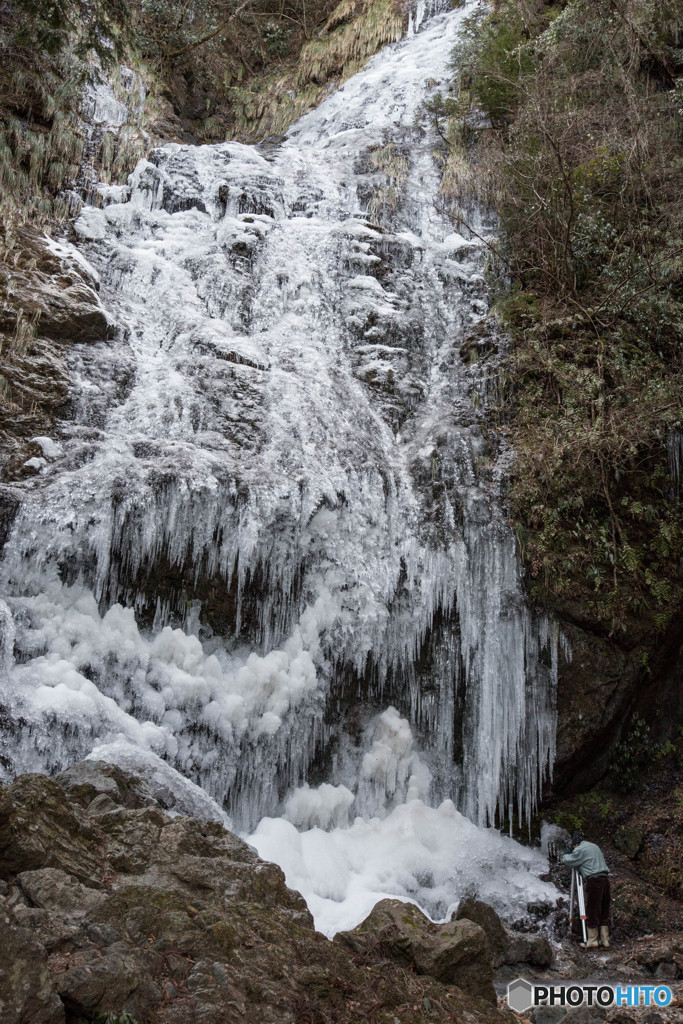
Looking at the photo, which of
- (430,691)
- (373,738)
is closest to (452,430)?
(430,691)

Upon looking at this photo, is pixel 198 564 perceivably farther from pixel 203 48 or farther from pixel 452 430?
pixel 203 48

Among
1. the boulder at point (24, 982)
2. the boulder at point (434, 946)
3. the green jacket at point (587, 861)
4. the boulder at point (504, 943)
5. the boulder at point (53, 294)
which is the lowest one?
the boulder at point (504, 943)

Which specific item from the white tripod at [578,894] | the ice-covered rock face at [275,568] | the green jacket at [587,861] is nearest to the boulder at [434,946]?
the green jacket at [587,861]

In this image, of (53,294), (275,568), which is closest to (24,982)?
(275,568)

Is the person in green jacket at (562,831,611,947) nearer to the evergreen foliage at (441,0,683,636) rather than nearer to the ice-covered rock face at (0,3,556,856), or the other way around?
the ice-covered rock face at (0,3,556,856)

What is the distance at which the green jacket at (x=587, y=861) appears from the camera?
6762 mm

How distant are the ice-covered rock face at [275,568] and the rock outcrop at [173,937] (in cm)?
200

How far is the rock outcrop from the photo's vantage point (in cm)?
287

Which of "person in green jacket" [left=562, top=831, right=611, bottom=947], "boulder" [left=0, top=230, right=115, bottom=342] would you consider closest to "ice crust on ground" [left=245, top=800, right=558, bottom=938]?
"person in green jacket" [left=562, top=831, right=611, bottom=947]

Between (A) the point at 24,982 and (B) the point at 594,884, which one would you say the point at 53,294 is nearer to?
(A) the point at 24,982

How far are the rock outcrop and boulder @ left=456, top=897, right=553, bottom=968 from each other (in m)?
1.32

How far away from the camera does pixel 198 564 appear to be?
7590 mm

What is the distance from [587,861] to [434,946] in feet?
9.25

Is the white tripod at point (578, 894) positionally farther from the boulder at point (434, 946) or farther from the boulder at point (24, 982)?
the boulder at point (24, 982)
